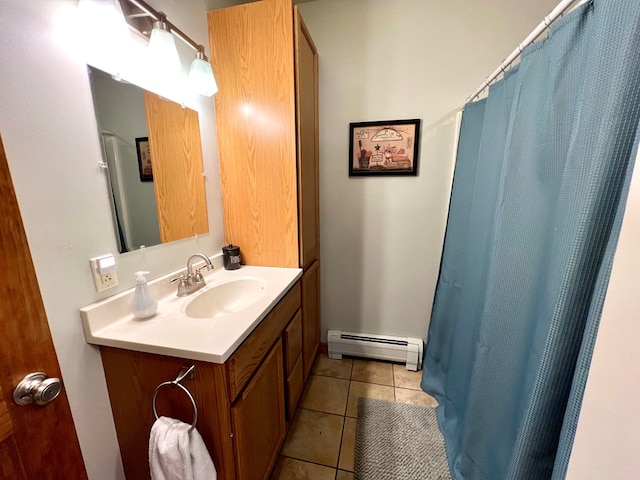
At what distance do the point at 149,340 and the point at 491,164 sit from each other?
152cm

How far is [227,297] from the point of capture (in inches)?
51.2

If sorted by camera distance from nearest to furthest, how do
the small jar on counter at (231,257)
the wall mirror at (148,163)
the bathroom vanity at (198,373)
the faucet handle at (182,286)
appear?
the bathroom vanity at (198,373)
the wall mirror at (148,163)
the faucet handle at (182,286)
the small jar on counter at (231,257)

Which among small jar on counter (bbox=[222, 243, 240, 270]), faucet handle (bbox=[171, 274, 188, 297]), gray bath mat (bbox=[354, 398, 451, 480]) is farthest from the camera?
small jar on counter (bbox=[222, 243, 240, 270])

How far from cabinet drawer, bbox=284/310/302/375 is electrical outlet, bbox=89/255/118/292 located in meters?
0.75

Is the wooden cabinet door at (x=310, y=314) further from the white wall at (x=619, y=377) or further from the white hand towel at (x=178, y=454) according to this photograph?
the white wall at (x=619, y=377)

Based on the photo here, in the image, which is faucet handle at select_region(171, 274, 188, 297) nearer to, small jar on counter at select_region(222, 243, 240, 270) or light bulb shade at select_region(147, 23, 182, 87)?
small jar on counter at select_region(222, 243, 240, 270)

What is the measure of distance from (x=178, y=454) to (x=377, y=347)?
60.7 inches

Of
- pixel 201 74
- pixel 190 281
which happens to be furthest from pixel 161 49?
pixel 190 281

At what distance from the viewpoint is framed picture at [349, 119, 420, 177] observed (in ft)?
5.65

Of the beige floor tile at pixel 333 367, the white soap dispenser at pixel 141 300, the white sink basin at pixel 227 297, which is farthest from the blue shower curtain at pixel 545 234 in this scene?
the white soap dispenser at pixel 141 300

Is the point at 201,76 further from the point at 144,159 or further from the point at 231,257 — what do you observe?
the point at 231,257

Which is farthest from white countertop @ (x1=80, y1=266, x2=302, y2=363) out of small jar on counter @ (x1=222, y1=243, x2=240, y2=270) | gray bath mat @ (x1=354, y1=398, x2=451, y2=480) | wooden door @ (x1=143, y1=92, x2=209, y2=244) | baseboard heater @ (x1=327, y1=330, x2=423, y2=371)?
baseboard heater @ (x1=327, y1=330, x2=423, y2=371)

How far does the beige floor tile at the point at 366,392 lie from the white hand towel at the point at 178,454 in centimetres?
110

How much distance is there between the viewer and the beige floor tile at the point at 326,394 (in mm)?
1623
